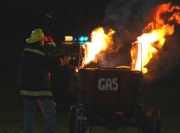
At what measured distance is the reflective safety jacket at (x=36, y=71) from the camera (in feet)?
34.8

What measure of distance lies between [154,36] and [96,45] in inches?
48.4

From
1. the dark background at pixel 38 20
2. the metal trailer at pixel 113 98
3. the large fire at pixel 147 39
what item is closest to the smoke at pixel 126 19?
the large fire at pixel 147 39

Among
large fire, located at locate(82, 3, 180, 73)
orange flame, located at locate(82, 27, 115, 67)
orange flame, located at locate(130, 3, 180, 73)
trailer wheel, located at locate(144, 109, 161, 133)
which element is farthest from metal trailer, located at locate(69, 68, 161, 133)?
orange flame, located at locate(82, 27, 115, 67)

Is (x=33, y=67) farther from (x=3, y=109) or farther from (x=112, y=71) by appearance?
(x=3, y=109)

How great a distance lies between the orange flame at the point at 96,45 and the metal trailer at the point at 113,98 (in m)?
1.34

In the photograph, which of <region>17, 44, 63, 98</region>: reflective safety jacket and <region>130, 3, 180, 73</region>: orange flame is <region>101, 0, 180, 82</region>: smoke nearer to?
<region>130, 3, 180, 73</region>: orange flame

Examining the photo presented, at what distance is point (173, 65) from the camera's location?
31031mm

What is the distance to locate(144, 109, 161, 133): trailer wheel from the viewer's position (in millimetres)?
11961

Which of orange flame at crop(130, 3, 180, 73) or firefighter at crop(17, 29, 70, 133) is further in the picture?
orange flame at crop(130, 3, 180, 73)

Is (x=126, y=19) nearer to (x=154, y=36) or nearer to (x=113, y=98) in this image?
(x=154, y=36)

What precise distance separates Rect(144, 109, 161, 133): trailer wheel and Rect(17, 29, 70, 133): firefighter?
2.17 meters

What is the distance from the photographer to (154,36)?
44.2 ft

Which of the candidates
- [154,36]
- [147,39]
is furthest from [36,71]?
[154,36]

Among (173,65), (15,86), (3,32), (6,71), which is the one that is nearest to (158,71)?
(173,65)
